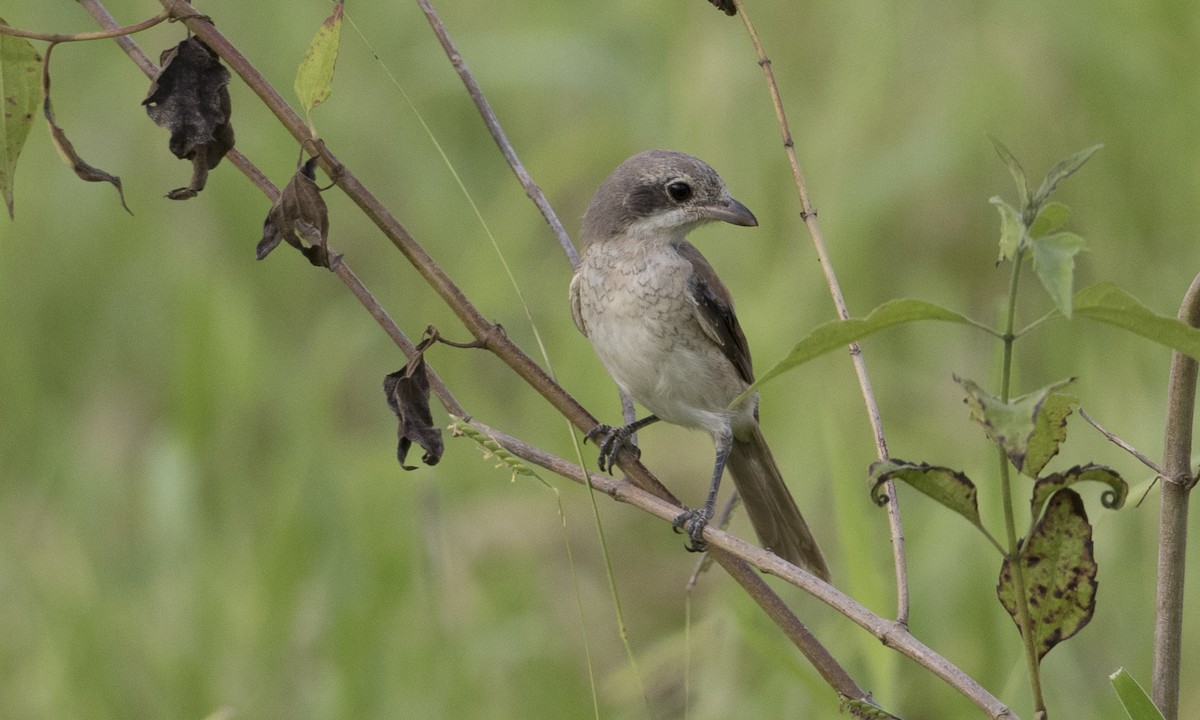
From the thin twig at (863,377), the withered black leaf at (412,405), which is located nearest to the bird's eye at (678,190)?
the thin twig at (863,377)

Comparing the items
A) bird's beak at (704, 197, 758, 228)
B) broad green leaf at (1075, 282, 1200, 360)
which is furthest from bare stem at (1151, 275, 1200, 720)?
bird's beak at (704, 197, 758, 228)

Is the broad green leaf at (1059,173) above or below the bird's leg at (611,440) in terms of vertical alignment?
above

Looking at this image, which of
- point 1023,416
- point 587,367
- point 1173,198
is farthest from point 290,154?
point 1023,416

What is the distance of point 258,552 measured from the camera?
516 cm

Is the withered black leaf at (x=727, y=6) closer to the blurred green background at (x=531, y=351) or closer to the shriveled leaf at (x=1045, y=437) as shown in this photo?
the shriveled leaf at (x=1045, y=437)

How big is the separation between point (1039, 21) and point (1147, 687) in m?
3.56

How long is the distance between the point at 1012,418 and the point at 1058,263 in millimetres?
158

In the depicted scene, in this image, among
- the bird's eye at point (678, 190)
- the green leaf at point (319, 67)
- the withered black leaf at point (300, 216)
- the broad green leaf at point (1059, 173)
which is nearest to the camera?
the broad green leaf at point (1059, 173)

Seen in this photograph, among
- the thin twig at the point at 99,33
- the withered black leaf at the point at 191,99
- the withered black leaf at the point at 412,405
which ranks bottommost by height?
the withered black leaf at the point at 412,405

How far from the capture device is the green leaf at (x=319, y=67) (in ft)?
6.75

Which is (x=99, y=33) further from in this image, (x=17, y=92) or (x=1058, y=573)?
(x=1058, y=573)

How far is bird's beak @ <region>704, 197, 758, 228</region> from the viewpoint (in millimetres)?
3979

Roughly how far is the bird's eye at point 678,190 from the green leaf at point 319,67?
197 cm

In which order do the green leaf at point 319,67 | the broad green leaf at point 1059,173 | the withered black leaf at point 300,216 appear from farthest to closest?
the withered black leaf at point 300,216
the green leaf at point 319,67
the broad green leaf at point 1059,173
